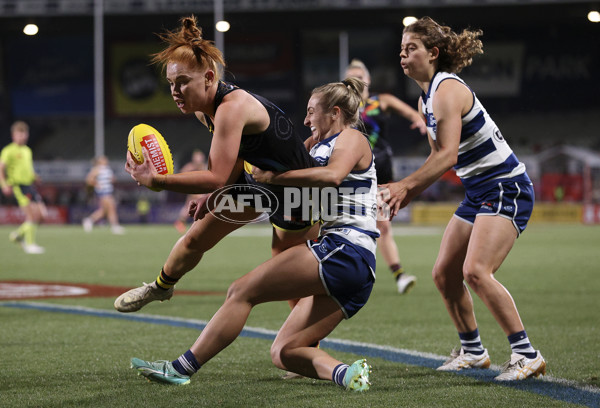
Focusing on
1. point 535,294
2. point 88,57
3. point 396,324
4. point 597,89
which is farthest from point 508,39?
point 396,324

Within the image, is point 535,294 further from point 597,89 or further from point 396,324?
point 597,89

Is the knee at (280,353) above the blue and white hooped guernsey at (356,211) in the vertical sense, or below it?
below

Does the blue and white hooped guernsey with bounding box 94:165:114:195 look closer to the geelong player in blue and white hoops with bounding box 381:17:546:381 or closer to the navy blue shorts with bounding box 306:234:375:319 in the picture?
the geelong player in blue and white hoops with bounding box 381:17:546:381

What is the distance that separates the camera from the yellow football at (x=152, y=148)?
4.00 meters

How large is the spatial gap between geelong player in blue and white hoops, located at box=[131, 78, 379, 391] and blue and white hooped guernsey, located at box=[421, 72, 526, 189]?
589mm

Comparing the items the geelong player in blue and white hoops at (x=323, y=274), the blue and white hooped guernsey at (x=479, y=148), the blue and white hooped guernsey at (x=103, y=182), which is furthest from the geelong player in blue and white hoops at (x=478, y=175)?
the blue and white hooped guernsey at (x=103, y=182)

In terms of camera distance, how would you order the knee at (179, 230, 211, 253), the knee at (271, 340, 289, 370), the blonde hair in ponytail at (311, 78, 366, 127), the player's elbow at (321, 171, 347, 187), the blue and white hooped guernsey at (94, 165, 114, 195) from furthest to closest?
1. the blue and white hooped guernsey at (94, 165, 114, 195)
2. the knee at (179, 230, 211, 253)
3. the blonde hair in ponytail at (311, 78, 366, 127)
4. the knee at (271, 340, 289, 370)
5. the player's elbow at (321, 171, 347, 187)

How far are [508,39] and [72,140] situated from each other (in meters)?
21.7

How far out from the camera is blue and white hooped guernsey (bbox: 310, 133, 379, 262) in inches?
161

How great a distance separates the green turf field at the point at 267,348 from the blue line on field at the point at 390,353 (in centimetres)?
2

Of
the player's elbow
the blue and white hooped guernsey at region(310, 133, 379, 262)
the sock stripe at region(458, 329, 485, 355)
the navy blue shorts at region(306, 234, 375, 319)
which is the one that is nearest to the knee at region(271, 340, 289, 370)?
the navy blue shorts at region(306, 234, 375, 319)

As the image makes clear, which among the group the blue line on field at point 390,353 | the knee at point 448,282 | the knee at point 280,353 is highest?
the knee at point 448,282

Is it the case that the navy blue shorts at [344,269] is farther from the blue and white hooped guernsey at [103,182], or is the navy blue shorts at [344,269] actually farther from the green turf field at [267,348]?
the blue and white hooped guernsey at [103,182]

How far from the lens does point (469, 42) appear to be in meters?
4.67
